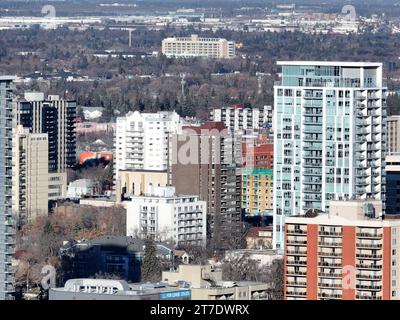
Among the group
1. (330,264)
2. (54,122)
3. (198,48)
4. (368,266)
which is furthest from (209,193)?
(198,48)

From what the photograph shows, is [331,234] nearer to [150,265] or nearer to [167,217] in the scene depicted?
[150,265]

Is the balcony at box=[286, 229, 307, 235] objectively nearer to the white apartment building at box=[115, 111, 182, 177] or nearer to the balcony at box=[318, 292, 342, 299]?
the balcony at box=[318, 292, 342, 299]

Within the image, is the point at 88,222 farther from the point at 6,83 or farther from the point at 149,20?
the point at 149,20

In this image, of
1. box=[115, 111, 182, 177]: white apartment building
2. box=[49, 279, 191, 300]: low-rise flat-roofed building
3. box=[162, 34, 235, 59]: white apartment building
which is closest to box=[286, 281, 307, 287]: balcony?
box=[49, 279, 191, 300]: low-rise flat-roofed building

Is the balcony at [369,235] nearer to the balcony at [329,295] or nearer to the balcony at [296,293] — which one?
the balcony at [329,295]

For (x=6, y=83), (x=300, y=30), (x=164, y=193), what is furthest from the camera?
(x=300, y=30)

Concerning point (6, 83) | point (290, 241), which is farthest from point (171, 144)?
point (290, 241)

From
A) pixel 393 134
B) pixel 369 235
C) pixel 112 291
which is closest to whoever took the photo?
pixel 112 291
